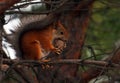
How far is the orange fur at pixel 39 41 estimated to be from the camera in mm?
4852

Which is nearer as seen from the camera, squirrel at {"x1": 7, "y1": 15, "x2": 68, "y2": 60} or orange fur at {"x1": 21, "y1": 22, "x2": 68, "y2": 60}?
squirrel at {"x1": 7, "y1": 15, "x2": 68, "y2": 60}

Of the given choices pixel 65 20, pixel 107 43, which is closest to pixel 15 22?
pixel 65 20

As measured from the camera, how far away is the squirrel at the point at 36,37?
444 cm

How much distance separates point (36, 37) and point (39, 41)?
0.13m

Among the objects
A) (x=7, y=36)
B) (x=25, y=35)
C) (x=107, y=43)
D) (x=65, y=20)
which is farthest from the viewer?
(x=107, y=43)

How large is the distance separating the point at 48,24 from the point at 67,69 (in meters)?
1.04

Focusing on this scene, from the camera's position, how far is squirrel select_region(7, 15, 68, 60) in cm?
444

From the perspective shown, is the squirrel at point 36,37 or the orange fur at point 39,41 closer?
the squirrel at point 36,37

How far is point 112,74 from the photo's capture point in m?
3.59

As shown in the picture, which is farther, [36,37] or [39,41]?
[39,41]

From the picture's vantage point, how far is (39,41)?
5.08 meters

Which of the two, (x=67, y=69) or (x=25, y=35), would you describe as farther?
(x=67, y=69)

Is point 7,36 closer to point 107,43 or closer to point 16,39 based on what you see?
point 16,39

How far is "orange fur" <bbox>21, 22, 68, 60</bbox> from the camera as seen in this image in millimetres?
4852
